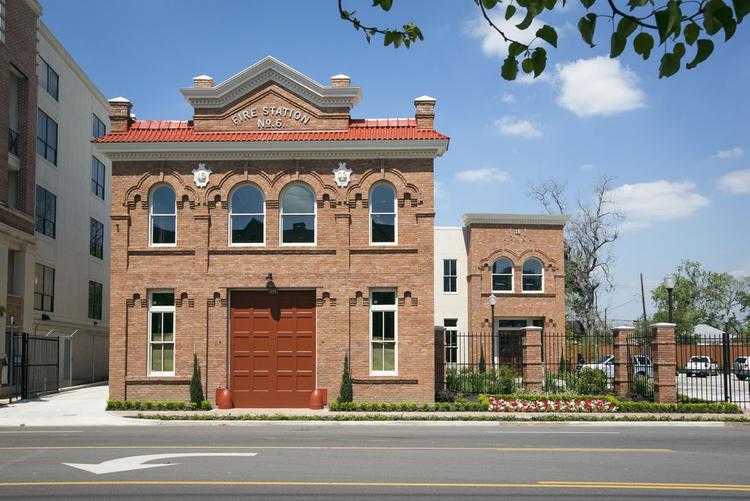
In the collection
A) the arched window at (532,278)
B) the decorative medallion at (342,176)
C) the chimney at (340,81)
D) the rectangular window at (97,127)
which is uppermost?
the rectangular window at (97,127)

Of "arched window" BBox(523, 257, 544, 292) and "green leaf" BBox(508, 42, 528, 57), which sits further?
"arched window" BBox(523, 257, 544, 292)

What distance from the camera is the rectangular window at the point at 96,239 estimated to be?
41041 mm

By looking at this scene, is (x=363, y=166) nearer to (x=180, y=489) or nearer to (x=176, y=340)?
(x=176, y=340)

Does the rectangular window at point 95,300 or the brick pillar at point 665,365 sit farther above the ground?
the rectangular window at point 95,300

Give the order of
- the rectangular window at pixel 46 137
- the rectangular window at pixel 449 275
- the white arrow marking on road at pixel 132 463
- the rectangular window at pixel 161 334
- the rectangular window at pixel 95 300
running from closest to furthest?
the white arrow marking on road at pixel 132 463 → the rectangular window at pixel 161 334 → the rectangular window at pixel 46 137 → the rectangular window at pixel 95 300 → the rectangular window at pixel 449 275

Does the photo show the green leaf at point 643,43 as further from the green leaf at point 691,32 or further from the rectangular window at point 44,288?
the rectangular window at point 44,288

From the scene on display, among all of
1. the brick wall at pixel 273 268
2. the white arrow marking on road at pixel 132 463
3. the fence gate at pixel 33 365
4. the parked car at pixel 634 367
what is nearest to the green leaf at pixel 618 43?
the white arrow marking on road at pixel 132 463

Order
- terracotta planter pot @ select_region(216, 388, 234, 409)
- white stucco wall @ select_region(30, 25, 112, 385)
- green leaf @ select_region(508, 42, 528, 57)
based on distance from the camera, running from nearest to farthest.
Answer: green leaf @ select_region(508, 42, 528, 57) < terracotta planter pot @ select_region(216, 388, 234, 409) < white stucco wall @ select_region(30, 25, 112, 385)

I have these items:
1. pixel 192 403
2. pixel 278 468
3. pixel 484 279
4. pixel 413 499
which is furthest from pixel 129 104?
pixel 484 279

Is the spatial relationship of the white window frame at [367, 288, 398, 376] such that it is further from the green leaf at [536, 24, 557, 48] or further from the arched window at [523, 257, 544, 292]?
the arched window at [523, 257, 544, 292]

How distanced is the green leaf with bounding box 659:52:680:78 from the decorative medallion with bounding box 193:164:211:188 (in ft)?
66.6

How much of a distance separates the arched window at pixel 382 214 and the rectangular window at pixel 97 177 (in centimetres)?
2289

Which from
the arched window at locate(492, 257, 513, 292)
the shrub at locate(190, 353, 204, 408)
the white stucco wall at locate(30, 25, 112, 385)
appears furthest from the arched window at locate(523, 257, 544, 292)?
the shrub at locate(190, 353, 204, 408)

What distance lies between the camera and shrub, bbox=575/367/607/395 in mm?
25109
